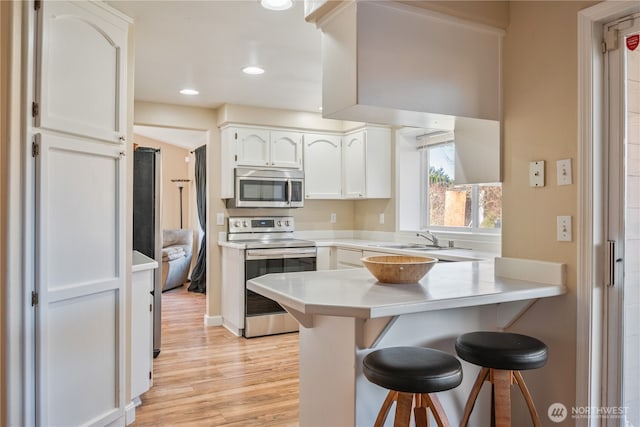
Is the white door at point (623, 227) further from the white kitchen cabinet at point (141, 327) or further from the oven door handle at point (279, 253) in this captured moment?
the oven door handle at point (279, 253)

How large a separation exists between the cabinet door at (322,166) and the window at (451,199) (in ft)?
3.18

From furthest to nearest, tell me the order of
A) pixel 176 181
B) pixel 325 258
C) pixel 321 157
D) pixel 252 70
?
pixel 176 181, pixel 321 157, pixel 325 258, pixel 252 70

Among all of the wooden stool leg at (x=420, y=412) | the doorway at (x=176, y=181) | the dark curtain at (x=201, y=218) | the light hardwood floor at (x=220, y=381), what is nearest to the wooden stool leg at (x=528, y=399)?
the wooden stool leg at (x=420, y=412)

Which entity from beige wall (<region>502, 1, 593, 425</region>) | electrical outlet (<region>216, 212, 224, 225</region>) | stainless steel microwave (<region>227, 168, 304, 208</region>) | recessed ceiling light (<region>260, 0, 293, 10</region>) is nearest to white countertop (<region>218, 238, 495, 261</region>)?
electrical outlet (<region>216, 212, 224, 225</region>)

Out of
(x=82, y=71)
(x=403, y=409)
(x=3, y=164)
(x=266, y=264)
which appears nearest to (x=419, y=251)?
(x=266, y=264)

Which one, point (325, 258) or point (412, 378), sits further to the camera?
point (325, 258)

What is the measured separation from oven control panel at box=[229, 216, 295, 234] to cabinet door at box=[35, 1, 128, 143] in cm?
232

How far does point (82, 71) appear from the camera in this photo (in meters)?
2.14

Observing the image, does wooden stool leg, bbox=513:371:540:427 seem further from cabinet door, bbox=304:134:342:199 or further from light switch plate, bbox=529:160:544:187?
cabinet door, bbox=304:134:342:199

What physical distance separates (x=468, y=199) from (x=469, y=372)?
221 centimetres

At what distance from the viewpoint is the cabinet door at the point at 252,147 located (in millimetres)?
4512

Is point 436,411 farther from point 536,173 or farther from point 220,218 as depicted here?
point 220,218

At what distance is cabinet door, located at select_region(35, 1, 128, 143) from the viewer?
196cm

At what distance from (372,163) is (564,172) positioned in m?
2.87
